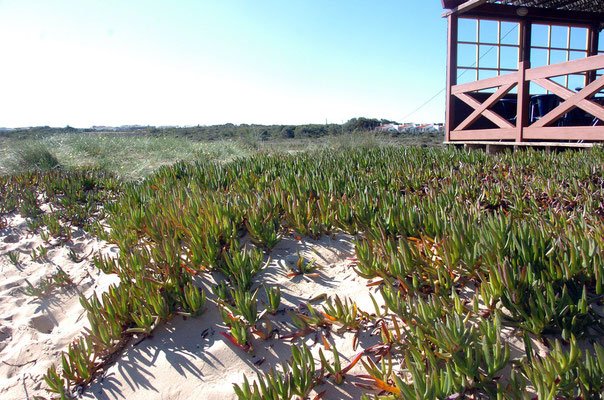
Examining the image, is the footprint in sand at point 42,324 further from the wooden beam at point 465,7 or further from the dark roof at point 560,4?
the dark roof at point 560,4

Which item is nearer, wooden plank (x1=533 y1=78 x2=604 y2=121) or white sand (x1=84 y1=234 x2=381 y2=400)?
white sand (x1=84 y1=234 x2=381 y2=400)

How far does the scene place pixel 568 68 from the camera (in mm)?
6664

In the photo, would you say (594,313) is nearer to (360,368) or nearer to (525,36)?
(360,368)

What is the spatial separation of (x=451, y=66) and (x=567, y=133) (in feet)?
10.9

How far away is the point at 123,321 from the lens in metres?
2.58

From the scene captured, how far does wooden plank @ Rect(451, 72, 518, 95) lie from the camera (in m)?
7.63

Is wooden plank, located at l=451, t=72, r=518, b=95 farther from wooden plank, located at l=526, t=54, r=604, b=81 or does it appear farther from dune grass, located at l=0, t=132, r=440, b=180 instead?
dune grass, located at l=0, t=132, r=440, b=180

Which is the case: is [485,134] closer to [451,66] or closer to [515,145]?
[515,145]

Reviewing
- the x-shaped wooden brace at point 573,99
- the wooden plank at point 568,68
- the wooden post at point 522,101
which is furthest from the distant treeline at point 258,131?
the x-shaped wooden brace at point 573,99

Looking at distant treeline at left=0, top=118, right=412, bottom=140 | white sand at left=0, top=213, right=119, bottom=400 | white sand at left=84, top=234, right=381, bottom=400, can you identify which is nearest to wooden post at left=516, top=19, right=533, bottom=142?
white sand at left=84, top=234, right=381, bottom=400

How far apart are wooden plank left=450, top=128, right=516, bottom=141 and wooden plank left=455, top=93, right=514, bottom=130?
0.43 ft

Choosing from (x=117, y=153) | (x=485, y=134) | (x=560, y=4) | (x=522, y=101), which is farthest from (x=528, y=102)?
(x=117, y=153)

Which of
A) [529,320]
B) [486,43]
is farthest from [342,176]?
[486,43]

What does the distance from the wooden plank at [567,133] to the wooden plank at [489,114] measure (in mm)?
439
